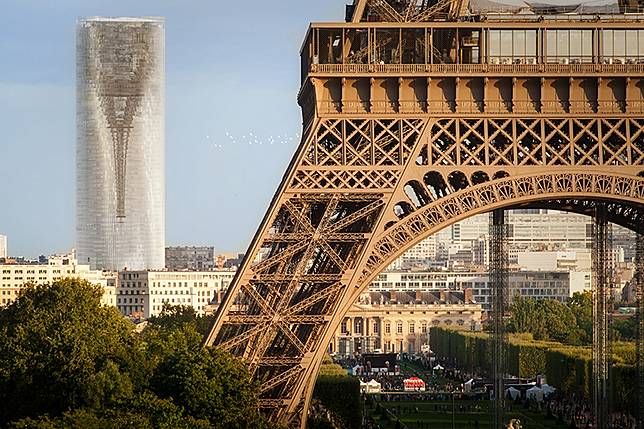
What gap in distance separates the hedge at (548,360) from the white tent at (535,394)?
1.55 meters

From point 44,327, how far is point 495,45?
81.0 feet

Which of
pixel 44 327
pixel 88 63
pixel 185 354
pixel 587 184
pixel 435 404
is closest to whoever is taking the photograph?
pixel 587 184

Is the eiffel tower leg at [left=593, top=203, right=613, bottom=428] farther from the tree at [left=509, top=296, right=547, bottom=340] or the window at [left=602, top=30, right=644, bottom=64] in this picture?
the tree at [left=509, top=296, right=547, bottom=340]

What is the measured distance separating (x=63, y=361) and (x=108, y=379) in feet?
19.9

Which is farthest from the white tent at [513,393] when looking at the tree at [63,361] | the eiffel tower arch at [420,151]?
the eiffel tower arch at [420,151]

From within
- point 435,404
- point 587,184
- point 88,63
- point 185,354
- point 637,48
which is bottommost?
point 435,404

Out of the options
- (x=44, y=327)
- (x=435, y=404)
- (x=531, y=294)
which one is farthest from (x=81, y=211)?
(x=44, y=327)

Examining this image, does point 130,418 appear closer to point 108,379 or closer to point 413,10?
point 108,379

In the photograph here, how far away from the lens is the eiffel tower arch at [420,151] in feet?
137

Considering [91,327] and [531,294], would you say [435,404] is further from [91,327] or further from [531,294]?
[531,294]

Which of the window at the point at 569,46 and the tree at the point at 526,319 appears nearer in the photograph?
the window at the point at 569,46

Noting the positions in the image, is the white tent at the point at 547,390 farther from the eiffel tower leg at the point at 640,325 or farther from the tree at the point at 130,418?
the tree at the point at 130,418

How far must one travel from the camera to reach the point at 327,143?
43125 millimetres

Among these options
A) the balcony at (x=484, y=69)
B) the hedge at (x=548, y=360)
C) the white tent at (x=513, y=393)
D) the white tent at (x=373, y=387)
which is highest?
the balcony at (x=484, y=69)
